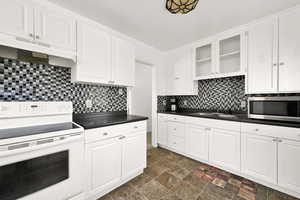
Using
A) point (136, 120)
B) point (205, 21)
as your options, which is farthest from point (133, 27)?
point (136, 120)

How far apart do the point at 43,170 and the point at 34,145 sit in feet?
0.82

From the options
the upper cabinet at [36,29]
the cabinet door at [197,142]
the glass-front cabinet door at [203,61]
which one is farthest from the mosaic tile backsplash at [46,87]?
the glass-front cabinet door at [203,61]

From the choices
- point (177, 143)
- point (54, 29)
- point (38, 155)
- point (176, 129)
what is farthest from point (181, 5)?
point (177, 143)

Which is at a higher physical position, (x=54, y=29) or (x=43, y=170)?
(x=54, y=29)

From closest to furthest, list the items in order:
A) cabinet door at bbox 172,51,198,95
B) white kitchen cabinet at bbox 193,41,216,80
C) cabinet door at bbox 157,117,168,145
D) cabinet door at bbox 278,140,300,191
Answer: cabinet door at bbox 278,140,300,191
white kitchen cabinet at bbox 193,41,216,80
cabinet door at bbox 172,51,198,95
cabinet door at bbox 157,117,168,145

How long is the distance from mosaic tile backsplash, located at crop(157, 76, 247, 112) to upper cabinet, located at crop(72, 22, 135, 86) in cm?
152

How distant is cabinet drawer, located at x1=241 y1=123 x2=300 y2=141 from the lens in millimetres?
1471

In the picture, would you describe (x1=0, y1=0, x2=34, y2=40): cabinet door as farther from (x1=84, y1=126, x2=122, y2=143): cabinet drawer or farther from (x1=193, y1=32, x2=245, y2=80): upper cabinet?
(x1=193, y1=32, x2=245, y2=80): upper cabinet

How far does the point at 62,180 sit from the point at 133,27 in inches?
91.6

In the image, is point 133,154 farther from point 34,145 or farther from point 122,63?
point 122,63

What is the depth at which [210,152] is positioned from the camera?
217cm

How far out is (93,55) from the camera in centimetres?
171

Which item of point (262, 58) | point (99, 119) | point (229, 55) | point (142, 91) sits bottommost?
point (99, 119)

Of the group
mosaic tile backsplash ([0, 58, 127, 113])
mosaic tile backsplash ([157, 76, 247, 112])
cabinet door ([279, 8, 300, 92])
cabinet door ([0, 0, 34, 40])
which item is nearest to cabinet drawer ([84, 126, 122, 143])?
mosaic tile backsplash ([0, 58, 127, 113])
